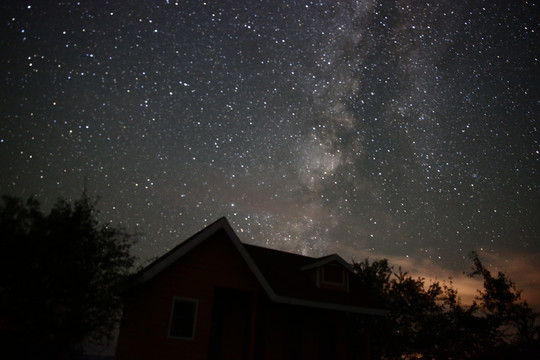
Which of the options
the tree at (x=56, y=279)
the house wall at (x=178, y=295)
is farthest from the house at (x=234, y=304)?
the tree at (x=56, y=279)

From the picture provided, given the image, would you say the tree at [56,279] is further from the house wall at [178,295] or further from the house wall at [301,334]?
the house wall at [301,334]

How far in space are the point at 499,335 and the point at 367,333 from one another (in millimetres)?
22468

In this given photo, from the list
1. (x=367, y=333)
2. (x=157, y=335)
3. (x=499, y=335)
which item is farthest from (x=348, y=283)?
(x=499, y=335)

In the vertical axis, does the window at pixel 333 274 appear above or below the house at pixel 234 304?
above

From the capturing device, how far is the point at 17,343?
13055 millimetres

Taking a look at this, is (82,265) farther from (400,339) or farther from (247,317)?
(400,339)

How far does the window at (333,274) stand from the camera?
20.8 metres

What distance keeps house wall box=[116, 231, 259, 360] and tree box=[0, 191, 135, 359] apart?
4.43ft

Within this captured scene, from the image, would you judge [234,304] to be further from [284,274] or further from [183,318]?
[183,318]

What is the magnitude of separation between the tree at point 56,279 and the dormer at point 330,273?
32.4 feet

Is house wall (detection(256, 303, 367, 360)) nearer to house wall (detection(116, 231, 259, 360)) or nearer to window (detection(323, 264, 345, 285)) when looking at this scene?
window (detection(323, 264, 345, 285))

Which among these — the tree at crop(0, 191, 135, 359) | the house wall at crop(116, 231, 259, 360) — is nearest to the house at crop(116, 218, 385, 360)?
the house wall at crop(116, 231, 259, 360)

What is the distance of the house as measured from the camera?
49.2ft

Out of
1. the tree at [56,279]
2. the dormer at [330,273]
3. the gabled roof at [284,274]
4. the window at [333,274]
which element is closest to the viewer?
the tree at [56,279]
